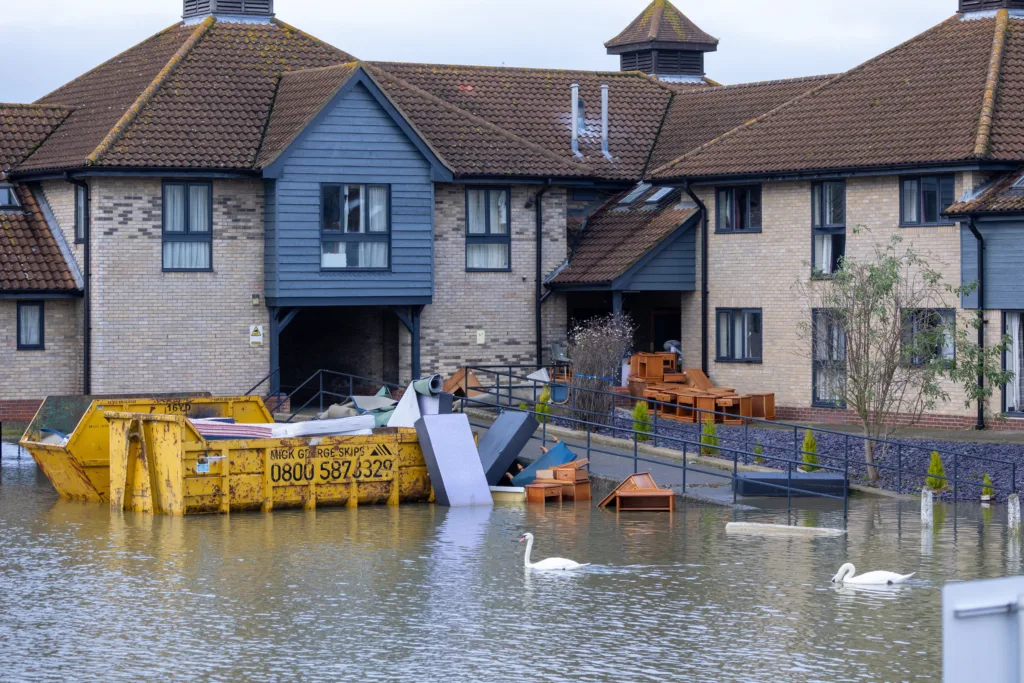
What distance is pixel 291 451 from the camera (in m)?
22.5

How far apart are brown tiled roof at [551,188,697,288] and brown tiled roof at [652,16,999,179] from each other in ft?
3.52

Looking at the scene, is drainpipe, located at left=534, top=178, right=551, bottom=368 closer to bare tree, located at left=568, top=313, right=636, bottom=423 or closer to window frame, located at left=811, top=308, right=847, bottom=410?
bare tree, located at left=568, top=313, right=636, bottom=423

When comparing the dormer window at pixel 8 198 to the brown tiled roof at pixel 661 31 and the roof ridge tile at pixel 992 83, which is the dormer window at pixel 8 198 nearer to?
the roof ridge tile at pixel 992 83

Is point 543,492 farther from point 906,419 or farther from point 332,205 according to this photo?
point 332,205

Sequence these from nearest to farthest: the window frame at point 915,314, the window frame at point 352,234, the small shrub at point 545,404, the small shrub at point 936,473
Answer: the small shrub at point 936,473, the window frame at point 915,314, the small shrub at point 545,404, the window frame at point 352,234

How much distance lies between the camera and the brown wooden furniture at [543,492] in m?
23.4

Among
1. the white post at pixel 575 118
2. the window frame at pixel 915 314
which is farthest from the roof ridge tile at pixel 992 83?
the white post at pixel 575 118

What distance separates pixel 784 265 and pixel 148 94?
14.1 m

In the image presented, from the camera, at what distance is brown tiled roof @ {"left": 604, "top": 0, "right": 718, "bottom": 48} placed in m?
47.8

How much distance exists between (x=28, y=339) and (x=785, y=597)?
20835 mm

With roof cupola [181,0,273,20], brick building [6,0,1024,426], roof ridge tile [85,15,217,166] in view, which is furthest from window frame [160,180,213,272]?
roof cupola [181,0,273,20]

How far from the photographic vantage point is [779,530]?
20.5m

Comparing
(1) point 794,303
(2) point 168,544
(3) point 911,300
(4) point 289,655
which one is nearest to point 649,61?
(1) point 794,303

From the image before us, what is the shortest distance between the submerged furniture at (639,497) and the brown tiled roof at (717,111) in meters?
16.5
